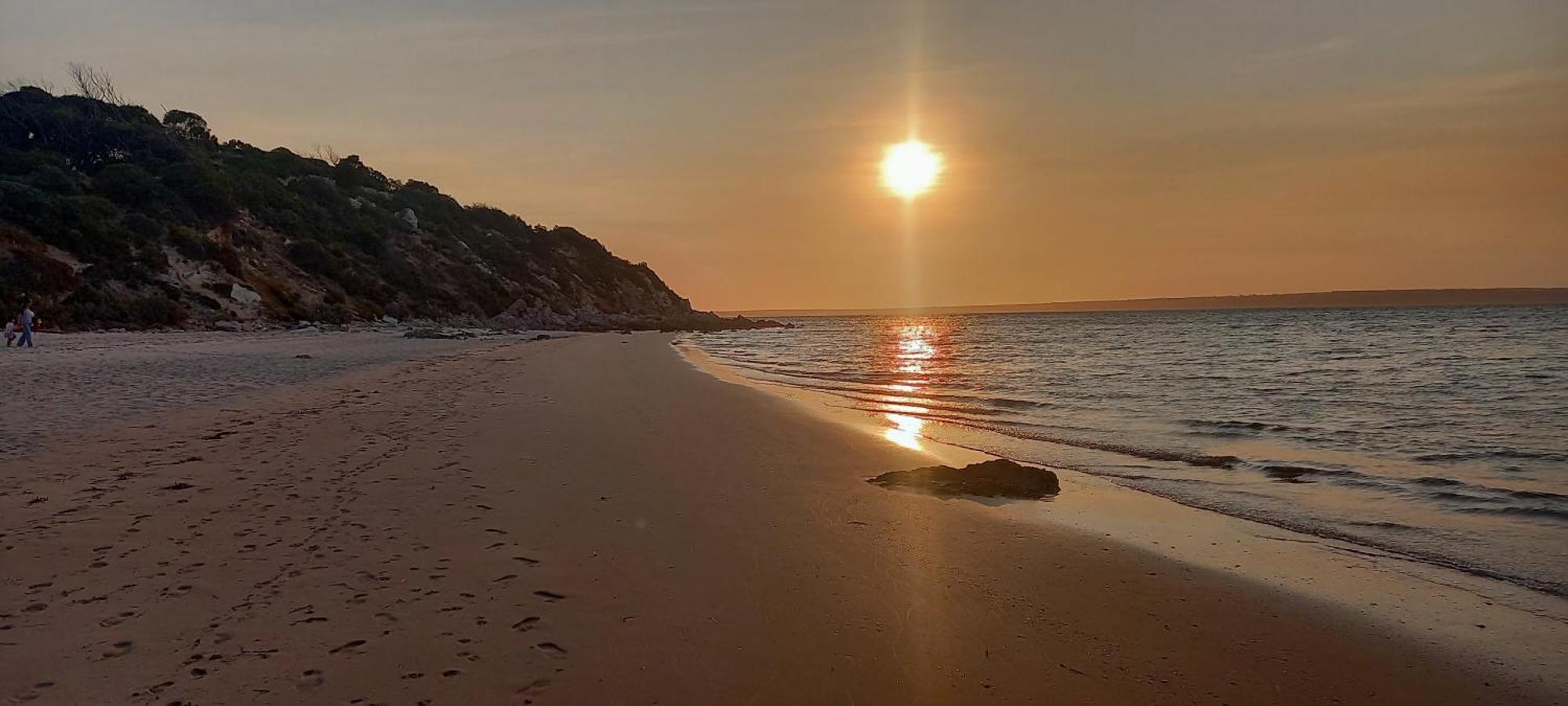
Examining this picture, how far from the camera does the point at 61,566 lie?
15.9 ft

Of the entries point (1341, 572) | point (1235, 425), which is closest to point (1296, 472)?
point (1235, 425)

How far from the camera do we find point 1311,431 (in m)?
12.9

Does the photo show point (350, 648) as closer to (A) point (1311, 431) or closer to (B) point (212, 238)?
(A) point (1311, 431)

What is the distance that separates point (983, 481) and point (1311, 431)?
801cm

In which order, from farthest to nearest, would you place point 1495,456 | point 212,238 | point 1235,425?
point 212,238 < point 1235,425 < point 1495,456

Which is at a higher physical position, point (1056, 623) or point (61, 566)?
point (61, 566)

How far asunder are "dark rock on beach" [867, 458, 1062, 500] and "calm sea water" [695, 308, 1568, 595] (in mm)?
1513

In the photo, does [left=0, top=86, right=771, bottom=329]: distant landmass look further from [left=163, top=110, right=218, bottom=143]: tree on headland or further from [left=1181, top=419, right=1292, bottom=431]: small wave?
[left=1181, top=419, right=1292, bottom=431]: small wave

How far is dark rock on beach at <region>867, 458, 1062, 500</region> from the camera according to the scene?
316 inches

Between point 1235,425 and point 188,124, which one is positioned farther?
point 188,124

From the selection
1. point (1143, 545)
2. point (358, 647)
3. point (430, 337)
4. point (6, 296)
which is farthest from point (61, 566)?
Answer: point (430, 337)

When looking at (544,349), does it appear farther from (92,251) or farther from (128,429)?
(128,429)

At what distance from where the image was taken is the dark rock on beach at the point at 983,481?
802 centimetres

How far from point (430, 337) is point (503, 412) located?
27979 millimetres
